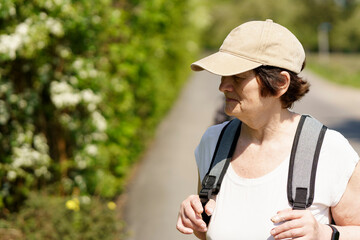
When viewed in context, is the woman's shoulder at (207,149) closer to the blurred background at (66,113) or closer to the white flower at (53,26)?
the blurred background at (66,113)

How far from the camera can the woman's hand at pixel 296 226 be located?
1.66 m

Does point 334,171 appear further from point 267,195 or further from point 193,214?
point 193,214

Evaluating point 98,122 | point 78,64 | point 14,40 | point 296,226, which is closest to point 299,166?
point 296,226

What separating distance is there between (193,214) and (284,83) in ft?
1.93

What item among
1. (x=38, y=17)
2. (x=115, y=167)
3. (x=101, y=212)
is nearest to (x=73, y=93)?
(x=38, y=17)

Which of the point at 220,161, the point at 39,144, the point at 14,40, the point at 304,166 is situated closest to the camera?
the point at 304,166

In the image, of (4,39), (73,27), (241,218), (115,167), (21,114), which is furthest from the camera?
(115,167)

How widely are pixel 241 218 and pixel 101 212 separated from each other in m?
3.80

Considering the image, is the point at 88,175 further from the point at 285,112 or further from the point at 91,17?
the point at 285,112

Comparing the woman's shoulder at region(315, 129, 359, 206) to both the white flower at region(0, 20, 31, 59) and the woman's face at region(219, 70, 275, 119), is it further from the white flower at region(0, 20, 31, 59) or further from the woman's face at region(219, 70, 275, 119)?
the white flower at region(0, 20, 31, 59)

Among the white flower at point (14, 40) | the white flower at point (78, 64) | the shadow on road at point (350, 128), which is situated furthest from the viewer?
the shadow on road at point (350, 128)

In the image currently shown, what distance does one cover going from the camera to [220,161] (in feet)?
6.59

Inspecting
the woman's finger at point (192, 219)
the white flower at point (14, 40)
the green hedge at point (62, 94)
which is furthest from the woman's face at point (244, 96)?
the white flower at point (14, 40)

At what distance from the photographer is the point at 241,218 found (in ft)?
6.13
